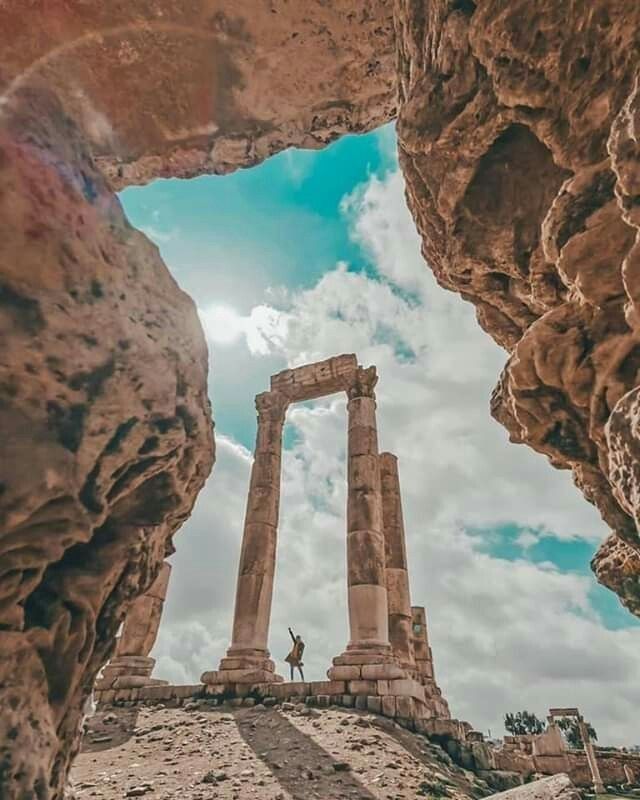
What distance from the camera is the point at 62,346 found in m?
1.75

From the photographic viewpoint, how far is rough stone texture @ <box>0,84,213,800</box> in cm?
165

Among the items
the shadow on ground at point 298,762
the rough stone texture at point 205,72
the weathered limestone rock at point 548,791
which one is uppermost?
the rough stone texture at point 205,72

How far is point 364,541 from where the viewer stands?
12.1 metres

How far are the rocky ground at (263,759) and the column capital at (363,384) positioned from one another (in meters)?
8.52

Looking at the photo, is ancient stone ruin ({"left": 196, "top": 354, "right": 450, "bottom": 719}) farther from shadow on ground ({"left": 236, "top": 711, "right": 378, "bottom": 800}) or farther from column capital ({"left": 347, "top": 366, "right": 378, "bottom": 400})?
shadow on ground ({"left": 236, "top": 711, "right": 378, "bottom": 800})

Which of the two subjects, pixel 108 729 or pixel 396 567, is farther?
pixel 396 567

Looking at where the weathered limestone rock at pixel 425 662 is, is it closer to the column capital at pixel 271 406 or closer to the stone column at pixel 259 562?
the stone column at pixel 259 562

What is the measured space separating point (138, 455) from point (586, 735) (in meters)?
15.3

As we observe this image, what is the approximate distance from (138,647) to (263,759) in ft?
25.8

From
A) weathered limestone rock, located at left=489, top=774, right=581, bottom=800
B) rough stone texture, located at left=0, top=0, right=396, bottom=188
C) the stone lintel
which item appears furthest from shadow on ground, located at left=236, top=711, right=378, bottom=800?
the stone lintel

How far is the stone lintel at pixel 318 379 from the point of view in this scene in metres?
15.5

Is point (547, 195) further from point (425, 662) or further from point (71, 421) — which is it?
point (425, 662)

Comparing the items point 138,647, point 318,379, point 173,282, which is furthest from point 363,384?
point 173,282

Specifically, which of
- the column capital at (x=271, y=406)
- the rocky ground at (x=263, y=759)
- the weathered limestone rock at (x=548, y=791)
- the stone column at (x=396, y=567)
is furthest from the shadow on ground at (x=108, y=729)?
the column capital at (x=271, y=406)
